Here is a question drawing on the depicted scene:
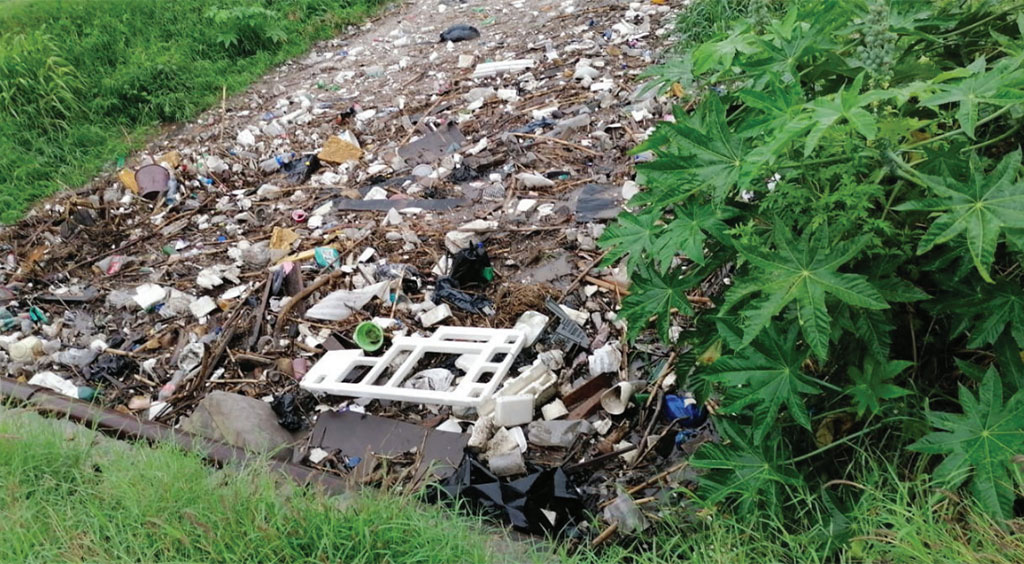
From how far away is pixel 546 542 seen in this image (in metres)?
2.09

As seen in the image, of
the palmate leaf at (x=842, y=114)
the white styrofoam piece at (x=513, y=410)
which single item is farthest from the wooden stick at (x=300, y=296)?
the palmate leaf at (x=842, y=114)

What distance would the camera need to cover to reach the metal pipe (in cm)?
232

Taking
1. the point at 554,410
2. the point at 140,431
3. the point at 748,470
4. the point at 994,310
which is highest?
the point at 994,310

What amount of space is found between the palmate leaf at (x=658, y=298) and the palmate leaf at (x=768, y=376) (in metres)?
0.21

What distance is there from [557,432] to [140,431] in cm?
148

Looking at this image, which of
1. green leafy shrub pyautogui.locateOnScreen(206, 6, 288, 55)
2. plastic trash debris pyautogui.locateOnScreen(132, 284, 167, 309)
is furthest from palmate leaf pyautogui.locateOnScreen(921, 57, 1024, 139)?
green leafy shrub pyautogui.locateOnScreen(206, 6, 288, 55)

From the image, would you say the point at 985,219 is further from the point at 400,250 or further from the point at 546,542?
the point at 400,250

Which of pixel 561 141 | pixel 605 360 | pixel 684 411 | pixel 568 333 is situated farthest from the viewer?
pixel 561 141

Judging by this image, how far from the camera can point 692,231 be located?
5.82ft

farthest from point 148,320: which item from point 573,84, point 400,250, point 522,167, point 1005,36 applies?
point 1005,36

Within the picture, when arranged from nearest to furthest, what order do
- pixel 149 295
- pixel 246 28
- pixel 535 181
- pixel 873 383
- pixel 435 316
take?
pixel 873 383 → pixel 435 316 → pixel 149 295 → pixel 535 181 → pixel 246 28

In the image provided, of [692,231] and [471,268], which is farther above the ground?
[692,231]

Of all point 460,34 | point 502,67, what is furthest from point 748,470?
point 460,34

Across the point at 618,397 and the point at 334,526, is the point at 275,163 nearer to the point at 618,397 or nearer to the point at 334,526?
the point at 618,397
